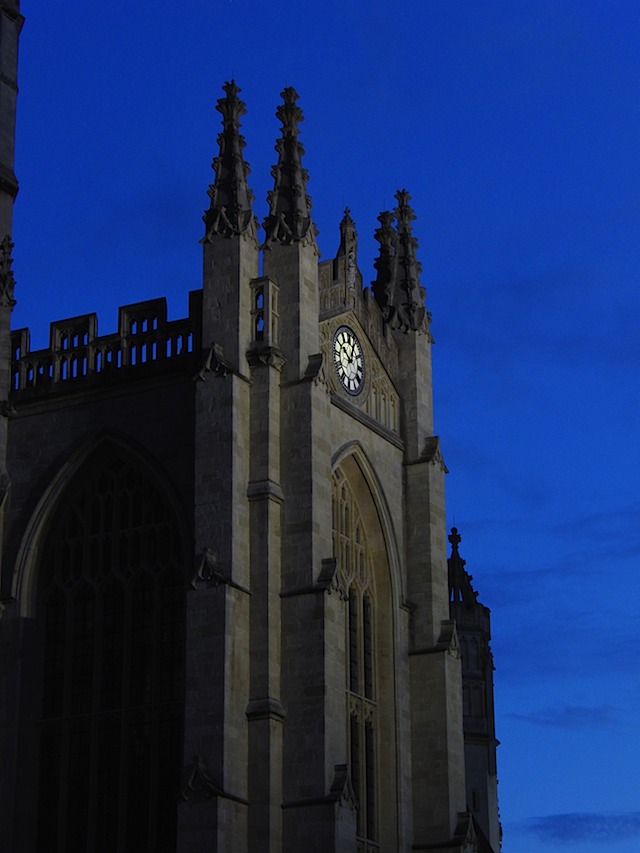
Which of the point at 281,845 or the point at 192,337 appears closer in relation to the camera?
the point at 281,845

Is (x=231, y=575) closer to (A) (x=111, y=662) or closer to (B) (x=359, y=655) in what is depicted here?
(A) (x=111, y=662)

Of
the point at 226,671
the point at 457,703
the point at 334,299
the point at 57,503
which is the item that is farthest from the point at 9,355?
the point at 457,703

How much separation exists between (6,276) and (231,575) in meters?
12.5

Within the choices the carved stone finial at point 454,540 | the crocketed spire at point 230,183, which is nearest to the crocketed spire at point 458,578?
the carved stone finial at point 454,540

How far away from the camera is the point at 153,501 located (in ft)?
160

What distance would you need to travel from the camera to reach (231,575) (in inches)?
1770

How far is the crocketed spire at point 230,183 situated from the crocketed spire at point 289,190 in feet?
2.78

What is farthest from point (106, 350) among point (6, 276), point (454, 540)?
point (454, 540)

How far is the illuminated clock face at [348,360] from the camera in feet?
170

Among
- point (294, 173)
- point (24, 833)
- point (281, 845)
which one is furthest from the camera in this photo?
point (294, 173)

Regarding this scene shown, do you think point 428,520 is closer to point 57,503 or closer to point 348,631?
point 348,631

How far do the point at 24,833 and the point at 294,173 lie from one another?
1865cm

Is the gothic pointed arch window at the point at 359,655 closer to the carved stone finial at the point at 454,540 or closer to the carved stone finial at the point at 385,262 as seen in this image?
the carved stone finial at the point at 385,262

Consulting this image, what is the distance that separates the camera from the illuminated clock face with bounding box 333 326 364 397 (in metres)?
51.8
